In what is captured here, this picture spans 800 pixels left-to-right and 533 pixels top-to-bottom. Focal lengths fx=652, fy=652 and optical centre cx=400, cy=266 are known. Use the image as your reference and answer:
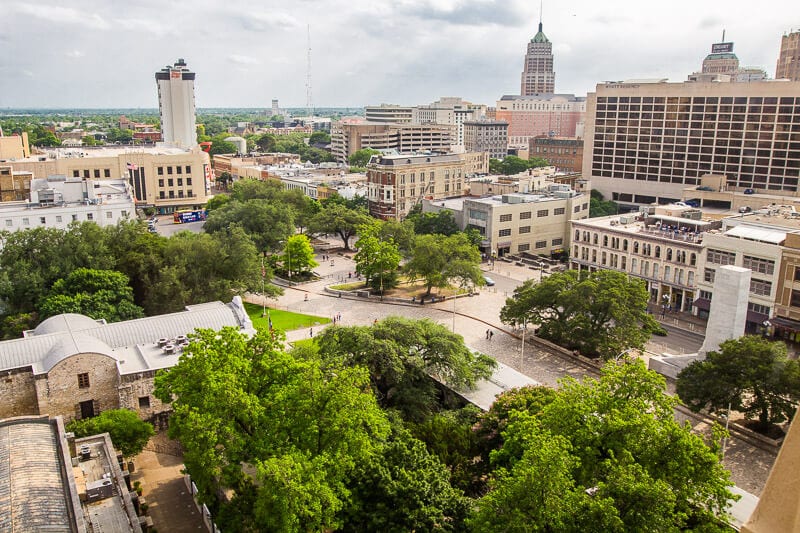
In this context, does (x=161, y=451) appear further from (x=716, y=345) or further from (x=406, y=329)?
(x=716, y=345)

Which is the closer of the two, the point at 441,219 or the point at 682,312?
the point at 682,312

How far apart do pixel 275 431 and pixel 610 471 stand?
48.0 ft

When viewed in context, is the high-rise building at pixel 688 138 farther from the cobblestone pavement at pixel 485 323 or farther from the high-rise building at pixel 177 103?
the high-rise building at pixel 177 103

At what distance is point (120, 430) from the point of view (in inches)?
1487

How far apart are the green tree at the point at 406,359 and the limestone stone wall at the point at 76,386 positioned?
13.9 metres

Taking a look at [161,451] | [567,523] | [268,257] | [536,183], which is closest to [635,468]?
[567,523]

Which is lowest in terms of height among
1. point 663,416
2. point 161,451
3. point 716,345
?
point 161,451

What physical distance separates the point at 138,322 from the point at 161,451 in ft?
38.2

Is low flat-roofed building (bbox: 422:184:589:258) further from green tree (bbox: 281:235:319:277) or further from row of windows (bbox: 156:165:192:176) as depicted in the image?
row of windows (bbox: 156:165:192:176)

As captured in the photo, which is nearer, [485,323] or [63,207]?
[485,323]

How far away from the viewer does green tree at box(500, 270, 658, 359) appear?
5453cm

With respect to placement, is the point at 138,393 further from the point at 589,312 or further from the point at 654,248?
the point at 654,248

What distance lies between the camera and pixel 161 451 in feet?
136

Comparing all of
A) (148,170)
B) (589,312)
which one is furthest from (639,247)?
(148,170)
